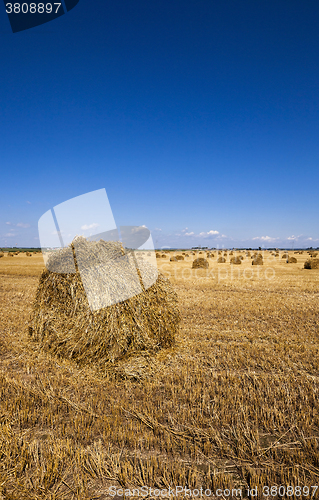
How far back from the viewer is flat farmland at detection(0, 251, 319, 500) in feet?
7.80

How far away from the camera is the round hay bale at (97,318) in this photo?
15.2 feet

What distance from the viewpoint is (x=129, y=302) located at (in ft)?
16.0

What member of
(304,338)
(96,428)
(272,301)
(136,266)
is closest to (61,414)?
(96,428)

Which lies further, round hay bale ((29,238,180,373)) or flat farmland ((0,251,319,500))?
round hay bale ((29,238,180,373))

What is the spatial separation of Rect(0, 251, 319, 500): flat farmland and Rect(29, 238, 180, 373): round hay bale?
0.90ft

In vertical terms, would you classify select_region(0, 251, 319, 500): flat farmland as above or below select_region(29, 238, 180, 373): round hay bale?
below

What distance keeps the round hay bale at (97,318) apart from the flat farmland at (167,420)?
0.90ft

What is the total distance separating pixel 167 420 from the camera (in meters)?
3.24

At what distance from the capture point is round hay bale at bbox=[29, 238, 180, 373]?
15.2ft

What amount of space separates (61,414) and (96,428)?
57 centimetres

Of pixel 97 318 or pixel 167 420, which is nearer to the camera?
pixel 167 420

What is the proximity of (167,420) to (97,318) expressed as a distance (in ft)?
6.72

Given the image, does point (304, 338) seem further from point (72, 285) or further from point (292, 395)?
point (72, 285)

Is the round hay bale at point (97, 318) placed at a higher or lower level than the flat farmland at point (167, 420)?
higher
